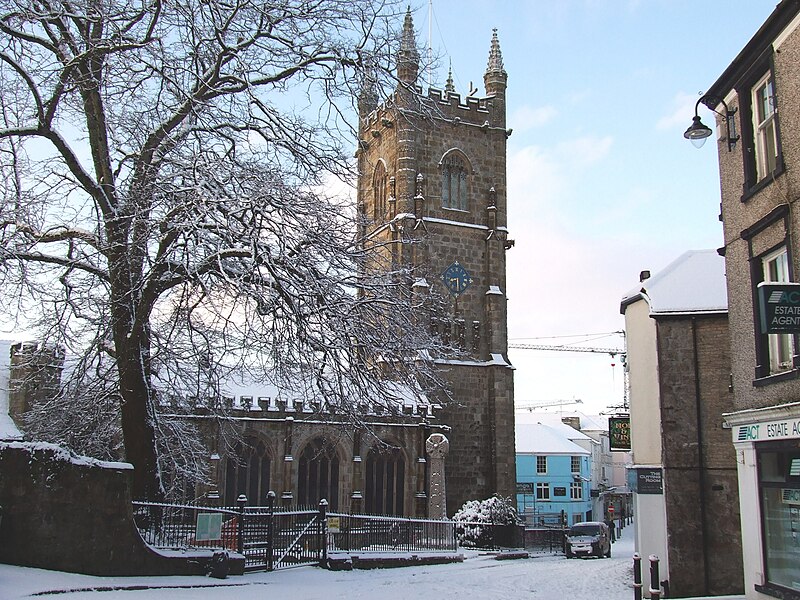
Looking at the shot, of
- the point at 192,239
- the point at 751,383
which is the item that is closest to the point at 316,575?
the point at 192,239

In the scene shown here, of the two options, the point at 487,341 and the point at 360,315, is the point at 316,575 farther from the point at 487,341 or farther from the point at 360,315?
the point at 487,341

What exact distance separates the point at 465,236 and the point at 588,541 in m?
15.5

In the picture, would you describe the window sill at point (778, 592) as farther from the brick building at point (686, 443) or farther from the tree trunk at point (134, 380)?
the tree trunk at point (134, 380)

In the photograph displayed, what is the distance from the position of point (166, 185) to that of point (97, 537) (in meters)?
4.99

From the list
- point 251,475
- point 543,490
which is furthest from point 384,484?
point 543,490

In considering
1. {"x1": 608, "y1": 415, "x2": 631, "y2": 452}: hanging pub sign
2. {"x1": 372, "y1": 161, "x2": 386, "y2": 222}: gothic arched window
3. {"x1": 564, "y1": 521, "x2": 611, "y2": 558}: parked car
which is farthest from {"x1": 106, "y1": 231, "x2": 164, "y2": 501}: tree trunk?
{"x1": 372, "y1": 161, "x2": 386, "y2": 222}: gothic arched window

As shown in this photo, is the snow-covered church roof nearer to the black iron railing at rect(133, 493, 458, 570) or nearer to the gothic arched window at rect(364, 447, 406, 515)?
the black iron railing at rect(133, 493, 458, 570)

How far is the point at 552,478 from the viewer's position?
6469 cm

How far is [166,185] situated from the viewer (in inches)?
433

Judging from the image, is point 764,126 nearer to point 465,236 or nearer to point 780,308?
point 780,308

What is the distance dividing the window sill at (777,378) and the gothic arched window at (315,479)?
20742mm

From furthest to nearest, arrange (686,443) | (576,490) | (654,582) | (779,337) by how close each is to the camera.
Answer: (576,490) < (686,443) < (779,337) < (654,582)

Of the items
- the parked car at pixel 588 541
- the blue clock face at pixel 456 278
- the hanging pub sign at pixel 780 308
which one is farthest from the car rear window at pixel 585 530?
the hanging pub sign at pixel 780 308

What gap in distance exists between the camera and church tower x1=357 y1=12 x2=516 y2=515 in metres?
37.0
